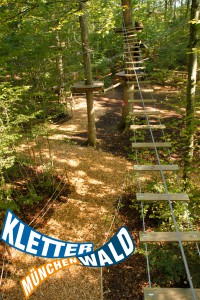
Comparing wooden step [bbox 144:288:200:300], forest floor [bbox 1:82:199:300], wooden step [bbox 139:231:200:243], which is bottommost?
forest floor [bbox 1:82:199:300]

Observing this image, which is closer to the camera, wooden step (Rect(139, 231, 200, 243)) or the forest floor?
wooden step (Rect(139, 231, 200, 243))

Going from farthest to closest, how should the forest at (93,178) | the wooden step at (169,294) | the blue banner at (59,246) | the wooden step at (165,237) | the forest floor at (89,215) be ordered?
the forest floor at (89,215) < the forest at (93,178) < the wooden step at (165,237) < the blue banner at (59,246) < the wooden step at (169,294)

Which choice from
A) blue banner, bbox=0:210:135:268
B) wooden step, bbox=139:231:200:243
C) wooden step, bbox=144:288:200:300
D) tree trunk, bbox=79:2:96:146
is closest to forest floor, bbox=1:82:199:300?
tree trunk, bbox=79:2:96:146

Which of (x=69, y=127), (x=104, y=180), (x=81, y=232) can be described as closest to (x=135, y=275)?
(x=81, y=232)

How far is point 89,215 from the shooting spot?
21.7 ft

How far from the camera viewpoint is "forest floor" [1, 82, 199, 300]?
4.93m

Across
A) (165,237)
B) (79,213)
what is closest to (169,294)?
(165,237)

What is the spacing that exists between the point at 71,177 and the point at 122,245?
5.97 metres

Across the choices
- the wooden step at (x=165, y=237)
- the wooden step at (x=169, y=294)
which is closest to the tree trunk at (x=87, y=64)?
the wooden step at (x=165, y=237)

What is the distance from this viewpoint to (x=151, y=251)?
514 cm

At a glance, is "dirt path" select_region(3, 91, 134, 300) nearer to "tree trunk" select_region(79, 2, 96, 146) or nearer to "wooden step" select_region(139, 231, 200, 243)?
"tree trunk" select_region(79, 2, 96, 146)

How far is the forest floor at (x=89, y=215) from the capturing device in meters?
4.93

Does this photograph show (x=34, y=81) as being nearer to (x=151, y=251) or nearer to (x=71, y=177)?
A: (x=71, y=177)

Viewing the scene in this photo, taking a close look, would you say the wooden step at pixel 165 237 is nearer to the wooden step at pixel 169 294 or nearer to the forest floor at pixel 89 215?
the wooden step at pixel 169 294
